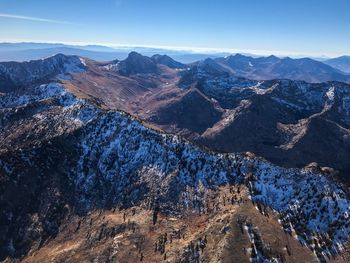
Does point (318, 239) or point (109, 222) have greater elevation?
point (318, 239)

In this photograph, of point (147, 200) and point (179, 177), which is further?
point (179, 177)

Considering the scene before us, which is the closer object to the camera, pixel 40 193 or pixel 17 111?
pixel 40 193

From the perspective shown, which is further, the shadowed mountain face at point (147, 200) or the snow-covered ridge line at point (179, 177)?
the snow-covered ridge line at point (179, 177)

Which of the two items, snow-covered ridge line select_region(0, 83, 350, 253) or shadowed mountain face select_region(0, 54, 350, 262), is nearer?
shadowed mountain face select_region(0, 54, 350, 262)

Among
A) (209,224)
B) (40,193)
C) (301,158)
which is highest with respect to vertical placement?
(209,224)

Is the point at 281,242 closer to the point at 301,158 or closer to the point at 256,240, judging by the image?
the point at 256,240

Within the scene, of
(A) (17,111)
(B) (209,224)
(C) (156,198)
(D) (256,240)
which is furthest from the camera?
(A) (17,111)

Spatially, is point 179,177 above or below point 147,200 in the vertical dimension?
above

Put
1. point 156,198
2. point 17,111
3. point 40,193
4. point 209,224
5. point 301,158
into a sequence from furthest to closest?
1. point 301,158
2. point 17,111
3. point 40,193
4. point 156,198
5. point 209,224

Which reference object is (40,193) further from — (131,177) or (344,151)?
(344,151)

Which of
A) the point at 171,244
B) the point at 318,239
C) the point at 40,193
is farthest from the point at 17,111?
the point at 318,239
